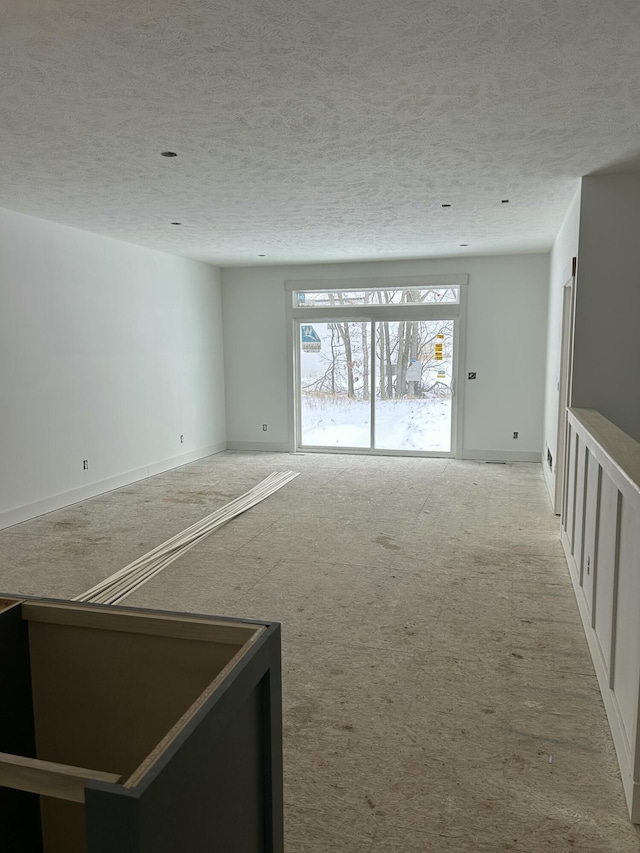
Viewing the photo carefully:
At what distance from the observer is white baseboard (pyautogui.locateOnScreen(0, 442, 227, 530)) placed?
213 inches

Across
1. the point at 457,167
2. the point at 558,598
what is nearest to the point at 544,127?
the point at 457,167

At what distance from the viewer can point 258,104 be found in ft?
9.68

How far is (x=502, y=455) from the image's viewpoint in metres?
8.28

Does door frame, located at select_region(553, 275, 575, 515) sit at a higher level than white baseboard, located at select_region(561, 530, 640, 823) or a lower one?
higher

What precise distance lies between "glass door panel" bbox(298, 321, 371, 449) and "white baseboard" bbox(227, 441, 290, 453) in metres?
0.28

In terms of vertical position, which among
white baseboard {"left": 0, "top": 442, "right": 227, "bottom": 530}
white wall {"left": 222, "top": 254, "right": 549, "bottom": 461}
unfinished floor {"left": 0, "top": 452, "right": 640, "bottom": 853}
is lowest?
unfinished floor {"left": 0, "top": 452, "right": 640, "bottom": 853}

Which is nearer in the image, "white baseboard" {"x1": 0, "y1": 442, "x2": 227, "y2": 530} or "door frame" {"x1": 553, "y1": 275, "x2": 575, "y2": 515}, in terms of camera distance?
"door frame" {"x1": 553, "y1": 275, "x2": 575, "y2": 515}

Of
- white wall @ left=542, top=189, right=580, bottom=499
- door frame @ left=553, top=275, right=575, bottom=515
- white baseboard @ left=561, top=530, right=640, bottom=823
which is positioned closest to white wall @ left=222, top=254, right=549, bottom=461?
white wall @ left=542, top=189, right=580, bottom=499

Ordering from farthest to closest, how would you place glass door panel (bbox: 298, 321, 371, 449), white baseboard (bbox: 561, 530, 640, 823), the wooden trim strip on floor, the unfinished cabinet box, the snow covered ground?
glass door panel (bbox: 298, 321, 371, 449), the snow covered ground, the wooden trim strip on floor, white baseboard (bbox: 561, 530, 640, 823), the unfinished cabinet box

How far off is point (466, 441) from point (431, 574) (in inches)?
177

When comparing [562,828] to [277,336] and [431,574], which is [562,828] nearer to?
[431,574]

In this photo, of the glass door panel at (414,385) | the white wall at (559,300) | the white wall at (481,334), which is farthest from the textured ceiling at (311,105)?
the glass door panel at (414,385)

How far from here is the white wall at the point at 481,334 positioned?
7.96 m

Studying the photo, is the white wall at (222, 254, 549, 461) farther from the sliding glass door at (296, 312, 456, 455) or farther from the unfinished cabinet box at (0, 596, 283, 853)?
the unfinished cabinet box at (0, 596, 283, 853)
